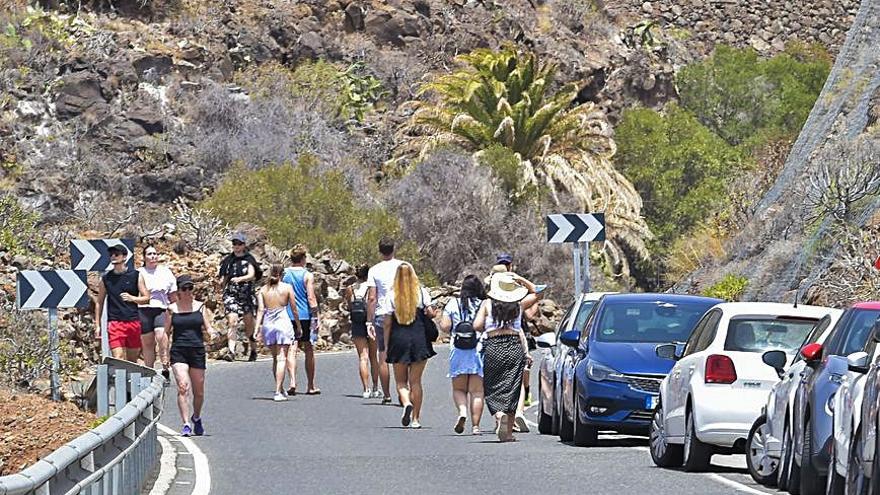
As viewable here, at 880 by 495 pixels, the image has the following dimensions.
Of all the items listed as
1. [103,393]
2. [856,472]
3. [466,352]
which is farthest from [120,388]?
[856,472]

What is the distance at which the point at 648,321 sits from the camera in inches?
802

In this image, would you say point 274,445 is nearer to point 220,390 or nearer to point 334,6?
point 220,390

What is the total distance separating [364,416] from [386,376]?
1.69 meters

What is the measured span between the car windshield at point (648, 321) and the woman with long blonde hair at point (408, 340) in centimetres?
264

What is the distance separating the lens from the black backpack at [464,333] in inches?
809

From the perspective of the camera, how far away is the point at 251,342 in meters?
33.8

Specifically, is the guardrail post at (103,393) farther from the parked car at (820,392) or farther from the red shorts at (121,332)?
the red shorts at (121,332)

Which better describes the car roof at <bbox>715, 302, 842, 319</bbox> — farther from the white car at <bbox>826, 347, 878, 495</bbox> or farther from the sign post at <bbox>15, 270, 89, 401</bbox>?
the sign post at <bbox>15, 270, 89, 401</bbox>

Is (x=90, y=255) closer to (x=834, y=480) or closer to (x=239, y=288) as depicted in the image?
(x=239, y=288)

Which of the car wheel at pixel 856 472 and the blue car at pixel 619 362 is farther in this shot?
the blue car at pixel 619 362

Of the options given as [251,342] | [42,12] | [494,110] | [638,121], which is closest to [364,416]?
[251,342]

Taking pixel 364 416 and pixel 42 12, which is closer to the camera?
pixel 364 416

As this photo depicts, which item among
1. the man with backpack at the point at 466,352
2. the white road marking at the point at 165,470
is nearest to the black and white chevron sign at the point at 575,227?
the man with backpack at the point at 466,352

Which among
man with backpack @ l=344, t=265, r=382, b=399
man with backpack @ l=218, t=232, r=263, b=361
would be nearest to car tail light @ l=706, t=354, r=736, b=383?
man with backpack @ l=344, t=265, r=382, b=399
